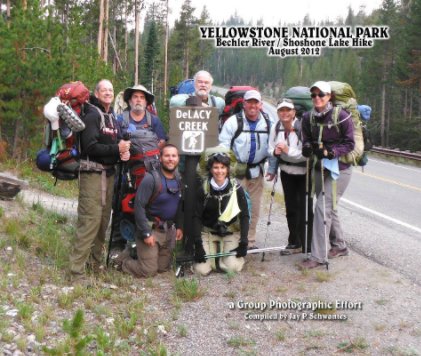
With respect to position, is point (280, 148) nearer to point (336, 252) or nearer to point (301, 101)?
point (301, 101)

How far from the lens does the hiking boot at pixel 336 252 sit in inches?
227

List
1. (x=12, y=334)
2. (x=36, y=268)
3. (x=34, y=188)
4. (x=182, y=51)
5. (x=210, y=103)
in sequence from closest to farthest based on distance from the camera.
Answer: (x=12, y=334) → (x=36, y=268) → (x=210, y=103) → (x=34, y=188) → (x=182, y=51)

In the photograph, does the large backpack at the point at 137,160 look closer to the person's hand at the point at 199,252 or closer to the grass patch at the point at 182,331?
the person's hand at the point at 199,252

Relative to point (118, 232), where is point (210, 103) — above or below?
above

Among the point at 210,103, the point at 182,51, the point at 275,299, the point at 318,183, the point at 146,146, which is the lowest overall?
the point at 275,299

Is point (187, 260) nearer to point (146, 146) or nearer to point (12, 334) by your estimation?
point (146, 146)

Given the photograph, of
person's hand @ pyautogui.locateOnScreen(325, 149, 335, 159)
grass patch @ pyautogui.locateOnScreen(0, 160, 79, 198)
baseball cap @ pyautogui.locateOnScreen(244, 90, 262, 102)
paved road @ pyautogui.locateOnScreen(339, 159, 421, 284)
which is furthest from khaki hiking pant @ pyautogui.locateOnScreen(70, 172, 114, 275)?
grass patch @ pyautogui.locateOnScreen(0, 160, 79, 198)

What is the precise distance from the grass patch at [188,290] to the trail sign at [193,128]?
1585mm

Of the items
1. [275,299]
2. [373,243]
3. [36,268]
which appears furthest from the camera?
[373,243]

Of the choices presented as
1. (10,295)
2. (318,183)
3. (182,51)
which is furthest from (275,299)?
(182,51)

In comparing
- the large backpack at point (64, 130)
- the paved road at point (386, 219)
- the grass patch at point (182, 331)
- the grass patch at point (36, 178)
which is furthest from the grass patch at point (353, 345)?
the grass patch at point (36, 178)

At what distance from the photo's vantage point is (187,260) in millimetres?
5438

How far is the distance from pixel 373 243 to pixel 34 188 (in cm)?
623

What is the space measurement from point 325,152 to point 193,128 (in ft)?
5.26
